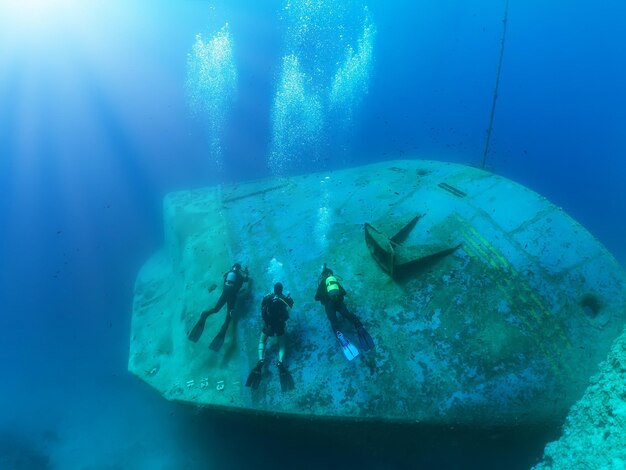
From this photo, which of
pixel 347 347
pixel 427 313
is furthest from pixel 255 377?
pixel 427 313

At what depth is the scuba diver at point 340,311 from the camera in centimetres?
466

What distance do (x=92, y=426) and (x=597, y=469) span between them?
1147 centimetres

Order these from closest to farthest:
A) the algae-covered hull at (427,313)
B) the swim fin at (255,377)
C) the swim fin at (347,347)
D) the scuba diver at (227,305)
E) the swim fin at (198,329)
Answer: the algae-covered hull at (427,313) → the swim fin at (347,347) → the swim fin at (255,377) → the scuba diver at (227,305) → the swim fin at (198,329)

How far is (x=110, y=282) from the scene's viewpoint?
15281mm

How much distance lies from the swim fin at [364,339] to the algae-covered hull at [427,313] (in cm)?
8

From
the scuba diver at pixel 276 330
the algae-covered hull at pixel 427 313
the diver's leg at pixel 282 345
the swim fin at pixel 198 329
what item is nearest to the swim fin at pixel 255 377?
the scuba diver at pixel 276 330

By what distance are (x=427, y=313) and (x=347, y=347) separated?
118 cm

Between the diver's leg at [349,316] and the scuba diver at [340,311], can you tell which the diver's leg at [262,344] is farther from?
the diver's leg at [349,316]

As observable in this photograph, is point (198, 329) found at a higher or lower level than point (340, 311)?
lower

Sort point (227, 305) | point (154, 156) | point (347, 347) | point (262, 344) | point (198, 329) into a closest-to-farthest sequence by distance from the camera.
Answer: point (347, 347)
point (262, 344)
point (227, 305)
point (198, 329)
point (154, 156)

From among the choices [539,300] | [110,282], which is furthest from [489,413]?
[110,282]

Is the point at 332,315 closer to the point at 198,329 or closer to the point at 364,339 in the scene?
the point at 364,339

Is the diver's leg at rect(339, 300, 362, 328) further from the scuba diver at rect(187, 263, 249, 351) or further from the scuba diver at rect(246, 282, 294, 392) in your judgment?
the scuba diver at rect(187, 263, 249, 351)

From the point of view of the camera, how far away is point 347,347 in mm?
4691
